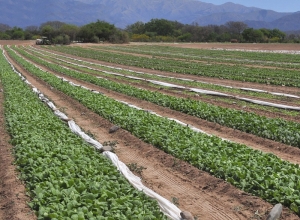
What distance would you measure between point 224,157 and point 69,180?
365cm

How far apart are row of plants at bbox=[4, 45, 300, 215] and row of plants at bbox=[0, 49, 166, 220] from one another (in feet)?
6.55

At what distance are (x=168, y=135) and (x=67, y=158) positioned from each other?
11.1ft

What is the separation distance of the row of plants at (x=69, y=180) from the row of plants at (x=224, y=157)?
6.55 feet

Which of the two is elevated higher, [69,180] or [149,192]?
[69,180]

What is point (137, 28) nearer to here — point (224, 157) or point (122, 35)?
point (122, 35)

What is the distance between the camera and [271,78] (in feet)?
82.2

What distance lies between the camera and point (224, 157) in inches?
350

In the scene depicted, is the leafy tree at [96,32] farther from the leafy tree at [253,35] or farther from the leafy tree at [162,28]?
the leafy tree at [253,35]

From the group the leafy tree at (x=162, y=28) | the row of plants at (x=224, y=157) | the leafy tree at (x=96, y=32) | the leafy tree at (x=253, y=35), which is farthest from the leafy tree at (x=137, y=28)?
the row of plants at (x=224, y=157)

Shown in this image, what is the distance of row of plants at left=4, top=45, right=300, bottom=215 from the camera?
288 inches

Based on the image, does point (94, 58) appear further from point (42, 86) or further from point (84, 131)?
point (84, 131)

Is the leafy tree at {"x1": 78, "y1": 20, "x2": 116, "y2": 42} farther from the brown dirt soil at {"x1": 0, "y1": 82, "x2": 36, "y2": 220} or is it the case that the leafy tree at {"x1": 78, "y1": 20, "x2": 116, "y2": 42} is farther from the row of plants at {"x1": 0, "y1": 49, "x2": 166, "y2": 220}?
the brown dirt soil at {"x1": 0, "y1": 82, "x2": 36, "y2": 220}

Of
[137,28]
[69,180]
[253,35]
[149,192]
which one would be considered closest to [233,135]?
[149,192]

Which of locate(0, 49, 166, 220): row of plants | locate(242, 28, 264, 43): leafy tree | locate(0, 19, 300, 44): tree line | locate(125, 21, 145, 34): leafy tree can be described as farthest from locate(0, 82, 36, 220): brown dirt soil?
locate(125, 21, 145, 34): leafy tree
